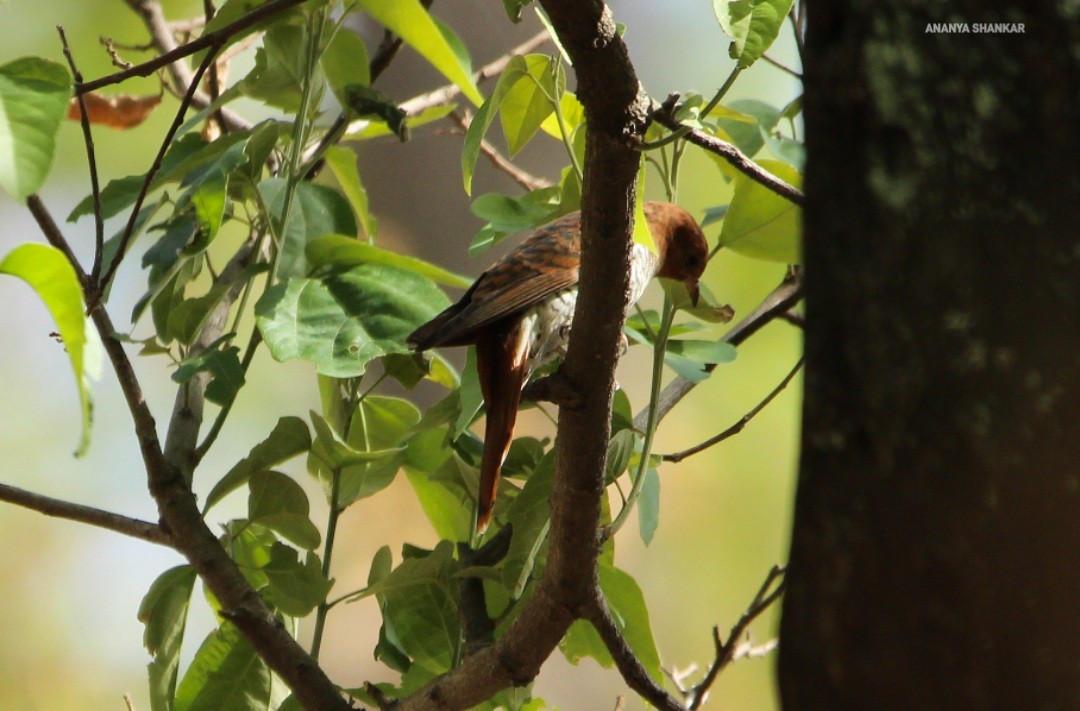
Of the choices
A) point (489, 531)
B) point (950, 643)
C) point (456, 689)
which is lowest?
point (950, 643)

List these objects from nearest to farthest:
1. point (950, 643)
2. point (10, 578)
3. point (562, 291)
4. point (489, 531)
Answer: point (950, 643) → point (489, 531) → point (562, 291) → point (10, 578)

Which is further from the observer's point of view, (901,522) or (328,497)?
(328,497)

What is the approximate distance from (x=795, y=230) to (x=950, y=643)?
1.01m

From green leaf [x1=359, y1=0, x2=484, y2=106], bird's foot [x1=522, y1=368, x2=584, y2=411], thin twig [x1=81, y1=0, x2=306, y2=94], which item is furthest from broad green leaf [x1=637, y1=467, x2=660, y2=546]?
thin twig [x1=81, y1=0, x2=306, y2=94]

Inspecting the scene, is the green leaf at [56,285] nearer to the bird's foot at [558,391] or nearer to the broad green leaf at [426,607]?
the bird's foot at [558,391]

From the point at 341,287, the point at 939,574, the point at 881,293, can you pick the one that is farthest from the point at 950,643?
the point at 341,287

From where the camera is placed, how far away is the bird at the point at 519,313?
1.55 meters

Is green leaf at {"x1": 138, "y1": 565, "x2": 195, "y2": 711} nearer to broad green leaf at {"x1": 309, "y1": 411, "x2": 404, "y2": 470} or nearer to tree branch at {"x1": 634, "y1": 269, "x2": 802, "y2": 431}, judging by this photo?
broad green leaf at {"x1": 309, "y1": 411, "x2": 404, "y2": 470}

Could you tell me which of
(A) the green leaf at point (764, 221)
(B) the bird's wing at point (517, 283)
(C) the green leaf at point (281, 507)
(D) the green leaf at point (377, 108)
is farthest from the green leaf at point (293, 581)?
(A) the green leaf at point (764, 221)

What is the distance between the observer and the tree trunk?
51 centimetres

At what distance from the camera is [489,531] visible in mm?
1658

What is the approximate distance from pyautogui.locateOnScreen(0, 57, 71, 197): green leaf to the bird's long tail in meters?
0.78

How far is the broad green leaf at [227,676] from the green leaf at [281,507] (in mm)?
154

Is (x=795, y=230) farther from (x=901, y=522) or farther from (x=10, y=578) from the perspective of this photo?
(x=10, y=578)
